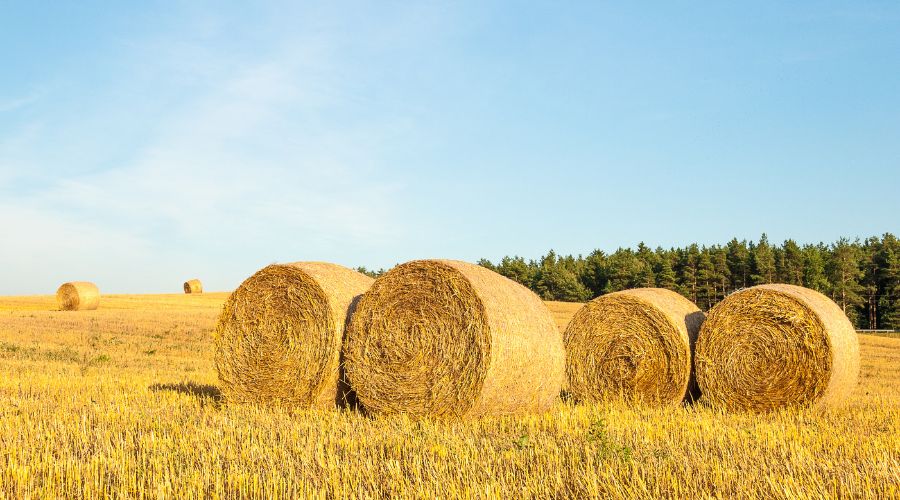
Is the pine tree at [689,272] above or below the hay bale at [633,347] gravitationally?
above

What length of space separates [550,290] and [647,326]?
66081 mm

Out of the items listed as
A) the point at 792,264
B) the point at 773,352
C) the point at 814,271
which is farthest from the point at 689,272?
the point at 773,352

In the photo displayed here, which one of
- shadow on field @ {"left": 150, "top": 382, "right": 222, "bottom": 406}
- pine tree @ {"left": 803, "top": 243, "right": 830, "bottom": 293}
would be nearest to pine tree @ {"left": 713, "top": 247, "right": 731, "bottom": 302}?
pine tree @ {"left": 803, "top": 243, "right": 830, "bottom": 293}

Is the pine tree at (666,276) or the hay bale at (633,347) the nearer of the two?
the hay bale at (633,347)

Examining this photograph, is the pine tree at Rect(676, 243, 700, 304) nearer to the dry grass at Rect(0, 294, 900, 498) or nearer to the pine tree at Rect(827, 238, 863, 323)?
the pine tree at Rect(827, 238, 863, 323)

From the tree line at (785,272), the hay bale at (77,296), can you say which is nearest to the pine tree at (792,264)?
the tree line at (785,272)

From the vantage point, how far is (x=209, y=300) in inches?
1884

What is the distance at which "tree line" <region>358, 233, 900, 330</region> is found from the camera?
205ft

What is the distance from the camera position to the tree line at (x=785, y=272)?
62500 mm

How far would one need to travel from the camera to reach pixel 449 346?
26.7 feet

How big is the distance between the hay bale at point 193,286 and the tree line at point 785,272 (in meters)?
35.0

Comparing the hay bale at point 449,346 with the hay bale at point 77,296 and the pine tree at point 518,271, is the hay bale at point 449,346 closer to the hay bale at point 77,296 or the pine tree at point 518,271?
the hay bale at point 77,296

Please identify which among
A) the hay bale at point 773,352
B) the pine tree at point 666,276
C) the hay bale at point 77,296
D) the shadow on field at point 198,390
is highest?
the pine tree at point 666,276

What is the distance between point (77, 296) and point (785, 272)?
56.5 meters
